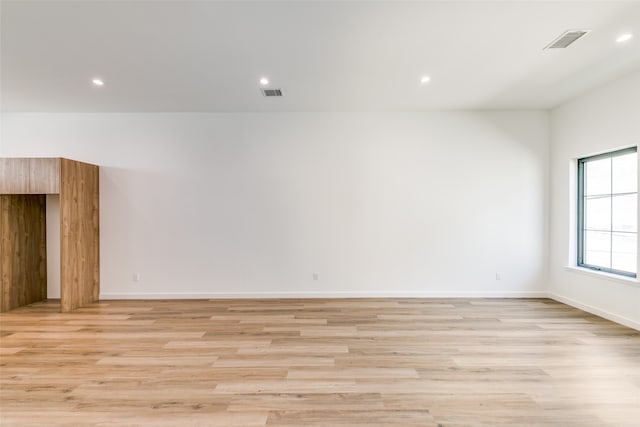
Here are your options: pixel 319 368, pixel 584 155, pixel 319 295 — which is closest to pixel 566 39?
pixel 584 155

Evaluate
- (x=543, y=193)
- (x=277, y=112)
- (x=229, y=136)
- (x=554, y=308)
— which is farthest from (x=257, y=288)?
(x=543, y=193)

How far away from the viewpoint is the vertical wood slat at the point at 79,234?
4387 millimetres

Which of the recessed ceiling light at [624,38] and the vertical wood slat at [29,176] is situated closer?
the recessed ceiling light at [624,38]

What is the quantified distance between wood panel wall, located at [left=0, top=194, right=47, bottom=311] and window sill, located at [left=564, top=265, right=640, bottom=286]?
783 centimetres

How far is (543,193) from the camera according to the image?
16.7 feet

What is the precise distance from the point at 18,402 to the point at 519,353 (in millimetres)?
4013

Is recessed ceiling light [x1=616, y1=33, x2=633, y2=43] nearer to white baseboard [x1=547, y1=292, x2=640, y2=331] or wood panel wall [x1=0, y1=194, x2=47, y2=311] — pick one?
white baseboard [x1=547, y1=292, x2=640, y2=331]

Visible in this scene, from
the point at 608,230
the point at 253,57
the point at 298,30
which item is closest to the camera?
the point at 298,30

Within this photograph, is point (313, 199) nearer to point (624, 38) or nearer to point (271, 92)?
point (271, 92)

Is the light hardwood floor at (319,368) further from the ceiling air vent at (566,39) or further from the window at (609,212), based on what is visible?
the ceiling air vent at (566,39)

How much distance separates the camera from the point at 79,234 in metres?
4.67

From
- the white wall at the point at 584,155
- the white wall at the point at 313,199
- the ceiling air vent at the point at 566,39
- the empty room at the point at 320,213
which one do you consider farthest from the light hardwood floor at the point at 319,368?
the ceiling air vent at the point at 566,39

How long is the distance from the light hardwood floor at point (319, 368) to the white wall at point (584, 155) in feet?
1.14

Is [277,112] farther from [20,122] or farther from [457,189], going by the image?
[20,122]
